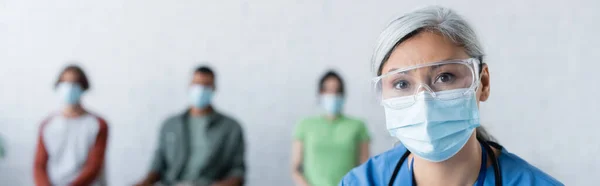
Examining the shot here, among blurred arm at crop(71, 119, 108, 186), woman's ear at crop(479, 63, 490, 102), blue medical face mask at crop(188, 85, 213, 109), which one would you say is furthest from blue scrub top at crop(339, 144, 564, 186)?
blurred arm at crop(71, 119, 108, 186)

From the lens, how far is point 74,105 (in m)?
3.20

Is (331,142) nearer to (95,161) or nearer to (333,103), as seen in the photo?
(333,103)

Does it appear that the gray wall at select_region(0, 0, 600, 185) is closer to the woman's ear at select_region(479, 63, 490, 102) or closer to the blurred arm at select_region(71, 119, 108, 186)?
the blurred arm at select_region(71, 119, 108, 186)

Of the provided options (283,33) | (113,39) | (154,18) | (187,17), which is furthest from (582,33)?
(113,39)

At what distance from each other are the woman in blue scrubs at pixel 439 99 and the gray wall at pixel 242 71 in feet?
7.97

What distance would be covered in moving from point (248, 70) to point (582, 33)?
233cm

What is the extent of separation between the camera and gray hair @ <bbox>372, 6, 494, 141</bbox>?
Answer: 1172mm

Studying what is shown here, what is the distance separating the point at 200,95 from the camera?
10.4 ft

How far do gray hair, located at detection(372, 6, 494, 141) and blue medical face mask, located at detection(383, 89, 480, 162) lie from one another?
110mm

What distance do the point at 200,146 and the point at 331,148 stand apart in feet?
2.63

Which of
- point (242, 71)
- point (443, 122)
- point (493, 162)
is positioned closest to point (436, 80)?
point (443, 122)

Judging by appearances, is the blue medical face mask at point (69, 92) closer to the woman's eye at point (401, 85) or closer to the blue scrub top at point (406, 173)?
the blue scrub top at point (406, 173)

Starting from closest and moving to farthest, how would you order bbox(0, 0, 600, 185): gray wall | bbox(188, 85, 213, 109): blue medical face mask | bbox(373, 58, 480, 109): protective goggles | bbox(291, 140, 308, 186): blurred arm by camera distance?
bbox(373, 58, 480, 109): protective goggles
bbox(188, 85, 213, 109): blue medical face mask
bbox(291, 140, 308, 186): blurred arm
bbox(0, 0, 600, 185): gray wall

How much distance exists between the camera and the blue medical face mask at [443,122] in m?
1.22
